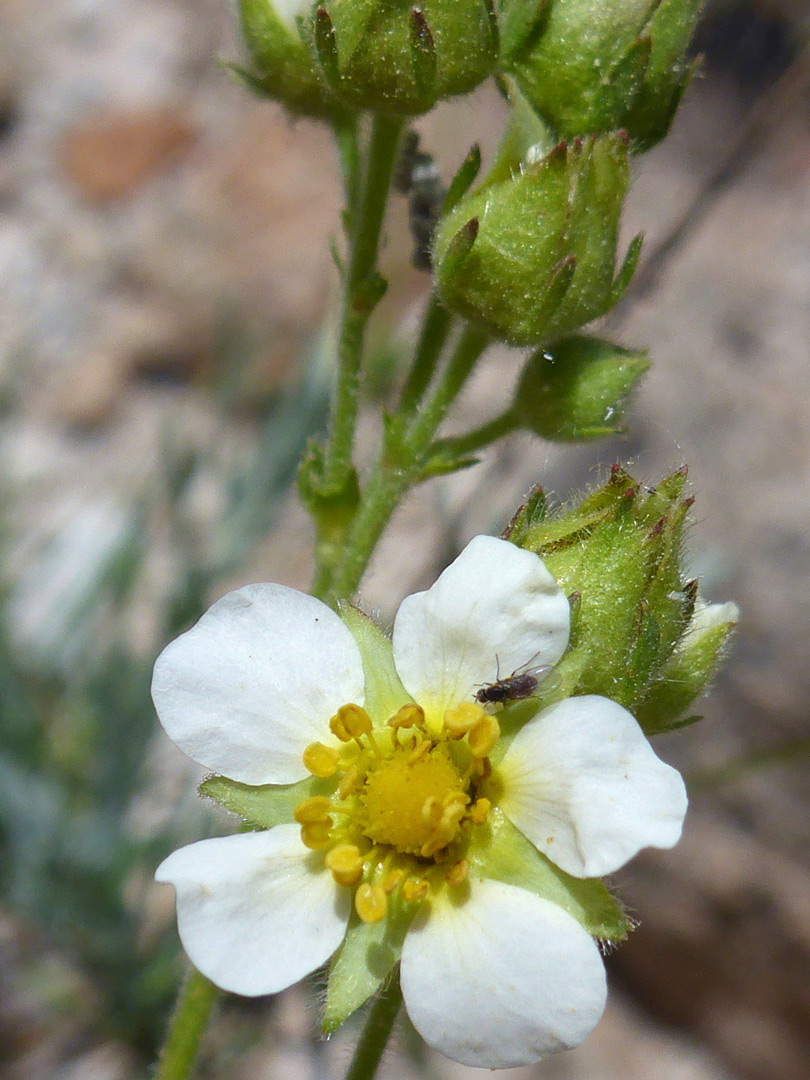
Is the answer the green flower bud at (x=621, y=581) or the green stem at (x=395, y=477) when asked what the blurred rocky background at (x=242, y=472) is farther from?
the green flower bud at (x=621, y=581)

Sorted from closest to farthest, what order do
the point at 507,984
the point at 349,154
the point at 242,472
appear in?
the point at 507,984, the point at 349,154, the point at 242,472

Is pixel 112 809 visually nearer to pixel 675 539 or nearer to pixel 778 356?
pixel 675 539

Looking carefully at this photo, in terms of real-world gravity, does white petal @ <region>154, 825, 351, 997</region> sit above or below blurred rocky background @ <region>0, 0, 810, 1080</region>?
above

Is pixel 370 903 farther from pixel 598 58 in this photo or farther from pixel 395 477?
pixel 598 58

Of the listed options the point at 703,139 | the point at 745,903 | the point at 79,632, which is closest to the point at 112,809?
the point at 79,632

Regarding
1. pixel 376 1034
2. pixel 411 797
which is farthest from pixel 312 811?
pixel 376 1034

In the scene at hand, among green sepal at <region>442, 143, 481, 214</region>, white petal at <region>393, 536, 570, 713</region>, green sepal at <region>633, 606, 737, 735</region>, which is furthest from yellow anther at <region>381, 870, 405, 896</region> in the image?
green sepal at <region>442, 143, 481, 214</region>

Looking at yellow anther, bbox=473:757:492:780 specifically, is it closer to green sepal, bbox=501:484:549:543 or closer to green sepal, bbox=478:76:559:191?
green sepal, bbox=501:484:549:543
